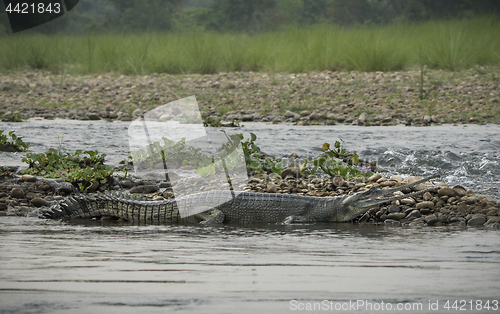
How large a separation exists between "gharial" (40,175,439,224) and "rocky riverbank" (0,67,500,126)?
598cm

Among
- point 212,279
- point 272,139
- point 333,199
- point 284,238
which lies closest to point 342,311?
point 212,279

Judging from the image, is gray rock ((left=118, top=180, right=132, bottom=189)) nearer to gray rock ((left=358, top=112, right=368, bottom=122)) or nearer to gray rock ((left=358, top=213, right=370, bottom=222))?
gray rock ((left=358, top=213, right=370, bottom=222))

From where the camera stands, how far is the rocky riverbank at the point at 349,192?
466 centimetres

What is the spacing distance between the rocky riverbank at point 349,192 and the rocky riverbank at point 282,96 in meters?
5.11

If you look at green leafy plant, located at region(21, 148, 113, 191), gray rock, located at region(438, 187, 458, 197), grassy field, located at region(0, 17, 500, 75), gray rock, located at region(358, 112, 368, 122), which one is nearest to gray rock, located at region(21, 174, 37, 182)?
green leafy plant, located at region(21, 148, 113, 191)

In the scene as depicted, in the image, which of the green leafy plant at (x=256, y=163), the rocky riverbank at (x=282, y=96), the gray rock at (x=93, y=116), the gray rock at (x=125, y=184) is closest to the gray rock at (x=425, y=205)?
the green leafy plant at (x=256, y=163)

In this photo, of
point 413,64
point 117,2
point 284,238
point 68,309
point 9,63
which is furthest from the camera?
point 117,2

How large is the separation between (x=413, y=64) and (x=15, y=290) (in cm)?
1465

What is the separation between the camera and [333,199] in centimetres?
494

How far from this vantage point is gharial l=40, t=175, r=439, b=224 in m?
4.86

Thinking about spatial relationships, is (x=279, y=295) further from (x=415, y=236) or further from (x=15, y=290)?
(x=415, y=236)

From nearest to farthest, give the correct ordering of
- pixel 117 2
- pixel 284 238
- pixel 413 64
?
1. pixel 284 238
2. pixel 413 64
3. pixel 117 2

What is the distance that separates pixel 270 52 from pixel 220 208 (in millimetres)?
12467

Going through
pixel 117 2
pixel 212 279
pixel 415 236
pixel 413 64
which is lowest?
pixel 415 236
